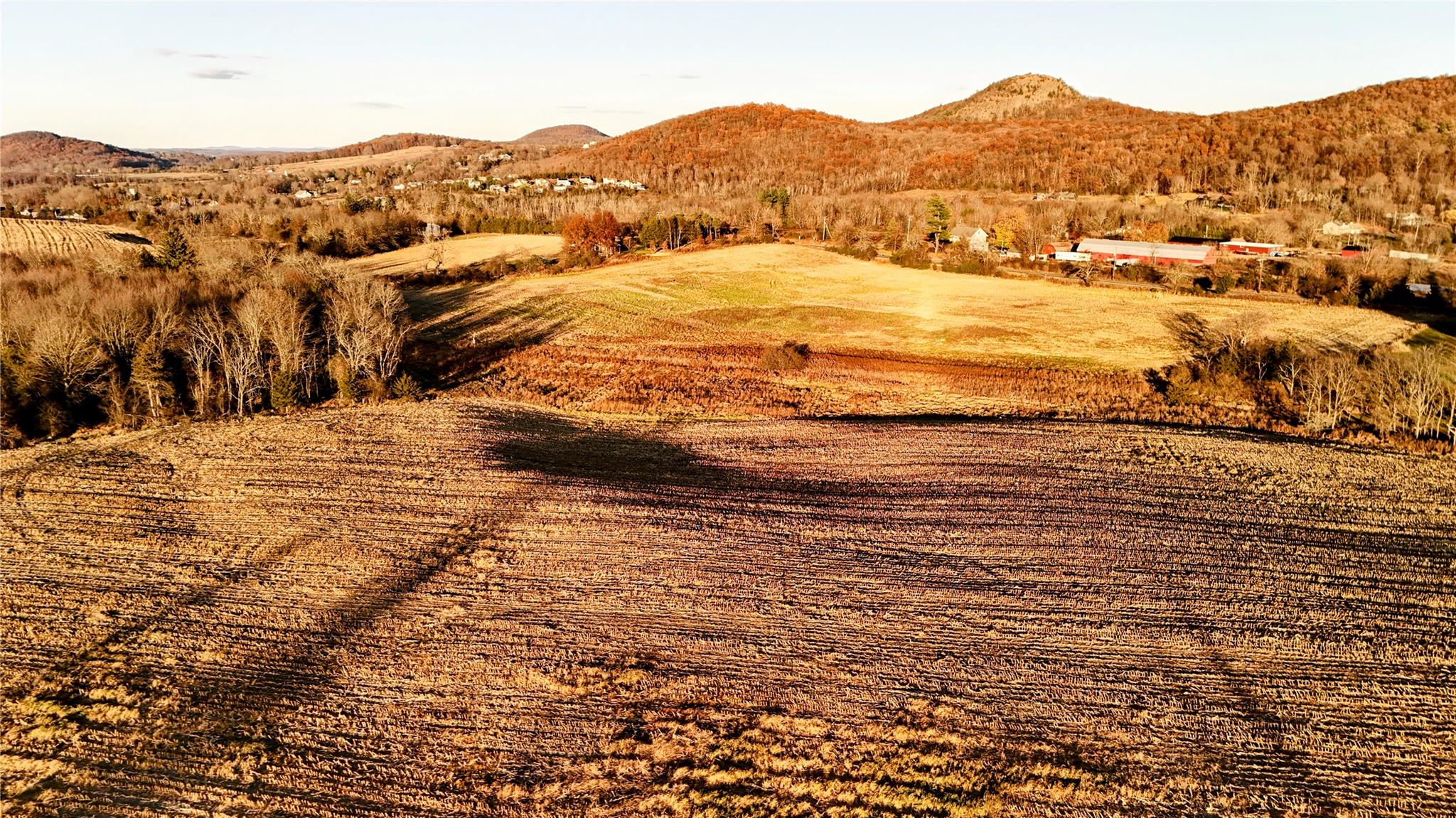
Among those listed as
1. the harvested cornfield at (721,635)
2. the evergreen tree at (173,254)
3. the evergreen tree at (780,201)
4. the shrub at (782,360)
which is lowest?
the harvested cornfield at (721,635)

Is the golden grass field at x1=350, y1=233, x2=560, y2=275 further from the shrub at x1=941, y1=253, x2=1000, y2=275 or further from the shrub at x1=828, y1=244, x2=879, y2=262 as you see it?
the shrub at x1=941, y1=253, x2=1000, y2=275

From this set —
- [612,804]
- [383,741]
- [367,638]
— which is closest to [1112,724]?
[612,804]

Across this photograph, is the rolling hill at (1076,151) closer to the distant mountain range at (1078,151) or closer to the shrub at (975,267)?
the distant mountain range at (1078,151)

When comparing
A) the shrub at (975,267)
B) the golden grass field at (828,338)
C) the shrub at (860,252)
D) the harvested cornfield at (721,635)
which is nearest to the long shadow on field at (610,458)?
the harvested cornfield at (721,635)

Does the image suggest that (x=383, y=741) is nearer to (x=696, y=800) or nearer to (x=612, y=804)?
(x=612, y=804)

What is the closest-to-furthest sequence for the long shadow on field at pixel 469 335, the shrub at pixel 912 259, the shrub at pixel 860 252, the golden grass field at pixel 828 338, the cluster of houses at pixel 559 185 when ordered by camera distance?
the golden grass field at pixel 828 338, the long shadow on field at pixel 469 335, the shrub at pixel 912 259, the shrub at pixel 860 252, the cluster of houses at pixel 559 185

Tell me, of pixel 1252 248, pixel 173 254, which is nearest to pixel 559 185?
pixel 173 254

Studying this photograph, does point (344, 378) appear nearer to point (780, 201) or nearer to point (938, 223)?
point (938, 223)

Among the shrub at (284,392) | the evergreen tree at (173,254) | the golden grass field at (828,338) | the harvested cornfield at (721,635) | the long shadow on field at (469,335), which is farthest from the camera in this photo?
the evergreen tree at (173,254)
